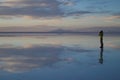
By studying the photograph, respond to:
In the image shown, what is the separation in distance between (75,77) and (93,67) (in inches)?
107

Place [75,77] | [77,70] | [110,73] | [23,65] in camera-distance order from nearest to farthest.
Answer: [75,77], [110,73], [77,70], [23,65]

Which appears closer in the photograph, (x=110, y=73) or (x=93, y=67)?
(x=110, y=73)

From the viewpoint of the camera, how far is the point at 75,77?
1300 cm

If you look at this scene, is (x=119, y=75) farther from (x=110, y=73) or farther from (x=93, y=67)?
(x=93, y=67)

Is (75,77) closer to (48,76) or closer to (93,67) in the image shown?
(48,76)

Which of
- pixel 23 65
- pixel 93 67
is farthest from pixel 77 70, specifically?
pixel 23 65

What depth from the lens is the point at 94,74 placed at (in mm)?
13609

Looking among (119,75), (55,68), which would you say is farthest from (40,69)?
(119,75)

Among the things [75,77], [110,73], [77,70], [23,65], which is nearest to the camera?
[75,77]

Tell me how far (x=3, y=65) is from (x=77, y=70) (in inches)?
156

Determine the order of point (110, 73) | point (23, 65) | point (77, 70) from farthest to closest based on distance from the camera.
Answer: point (23, 65) → point (77, 70) → point (110, 73)

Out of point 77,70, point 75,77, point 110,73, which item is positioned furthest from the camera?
point 77,70

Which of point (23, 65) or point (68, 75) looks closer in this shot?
point (68, 75)

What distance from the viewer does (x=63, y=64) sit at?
16781 mm
